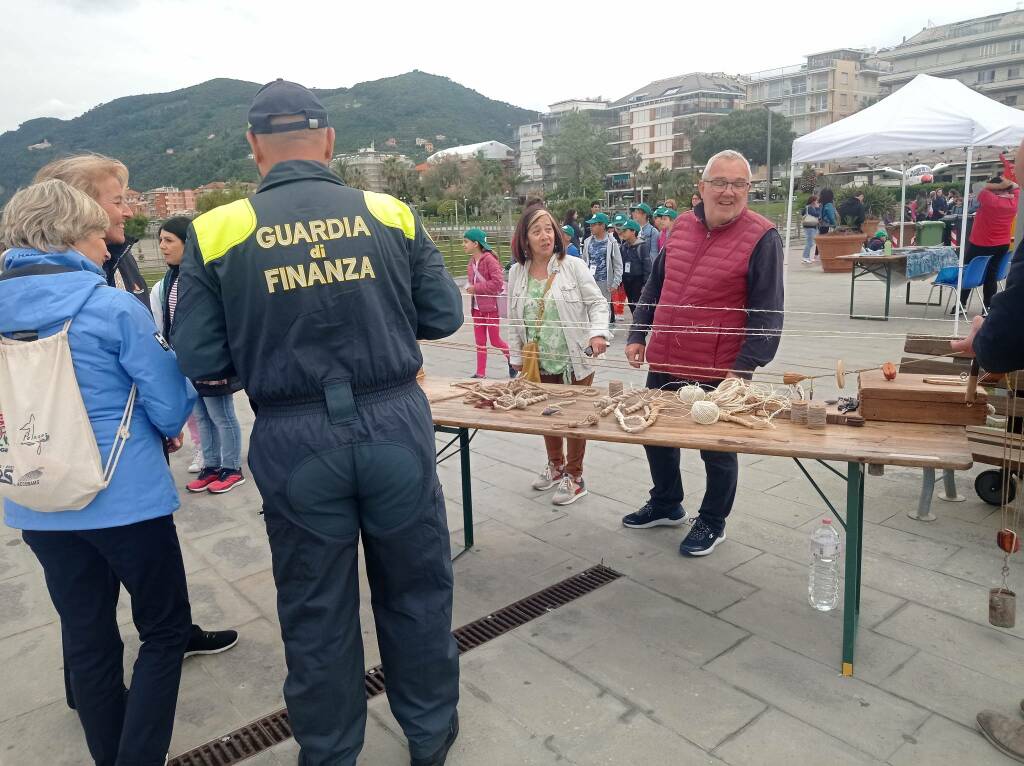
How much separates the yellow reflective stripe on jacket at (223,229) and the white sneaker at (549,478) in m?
3.09

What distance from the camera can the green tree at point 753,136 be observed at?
265 feet

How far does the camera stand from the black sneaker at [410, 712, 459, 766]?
2.25 meters

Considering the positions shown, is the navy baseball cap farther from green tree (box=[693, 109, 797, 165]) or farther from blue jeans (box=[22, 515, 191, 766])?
green tree (box=[693, 109, 797, 165])

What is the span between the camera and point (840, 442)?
2613mm

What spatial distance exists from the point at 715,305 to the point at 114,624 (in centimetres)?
271

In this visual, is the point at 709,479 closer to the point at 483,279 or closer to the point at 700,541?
the point at 700,541

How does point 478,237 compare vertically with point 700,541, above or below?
above

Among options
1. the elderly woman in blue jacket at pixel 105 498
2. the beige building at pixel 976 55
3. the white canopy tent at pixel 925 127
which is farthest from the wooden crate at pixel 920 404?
the beige building at pixel 976 55

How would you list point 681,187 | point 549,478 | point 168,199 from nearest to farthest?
point 549,478 < point 681,187 < point 168,199

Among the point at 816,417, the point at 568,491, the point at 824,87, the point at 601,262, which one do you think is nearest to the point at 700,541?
the point at 568,491

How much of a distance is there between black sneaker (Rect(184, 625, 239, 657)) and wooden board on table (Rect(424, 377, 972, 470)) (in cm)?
125

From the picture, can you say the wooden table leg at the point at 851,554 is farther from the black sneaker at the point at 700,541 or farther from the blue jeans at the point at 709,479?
the black sneaker at the point at 700,541

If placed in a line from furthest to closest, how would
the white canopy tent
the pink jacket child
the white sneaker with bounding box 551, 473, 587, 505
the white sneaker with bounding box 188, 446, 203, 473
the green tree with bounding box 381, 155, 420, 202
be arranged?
the green tree with bounding box 381, 155, 420, 202 → the white canopy tent → the pink jacket child → the white sneaker with bounding box 188, 446, 203, 473 → the white sneaker with bounding box 551, 473, 587, 505

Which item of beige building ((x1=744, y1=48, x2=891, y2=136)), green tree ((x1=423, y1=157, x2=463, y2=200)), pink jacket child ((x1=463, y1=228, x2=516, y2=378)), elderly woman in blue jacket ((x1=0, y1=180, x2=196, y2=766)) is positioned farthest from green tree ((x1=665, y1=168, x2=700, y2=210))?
elderly woman in blue jacket ((x1=0, y1=180, x2=196, y2=766))
